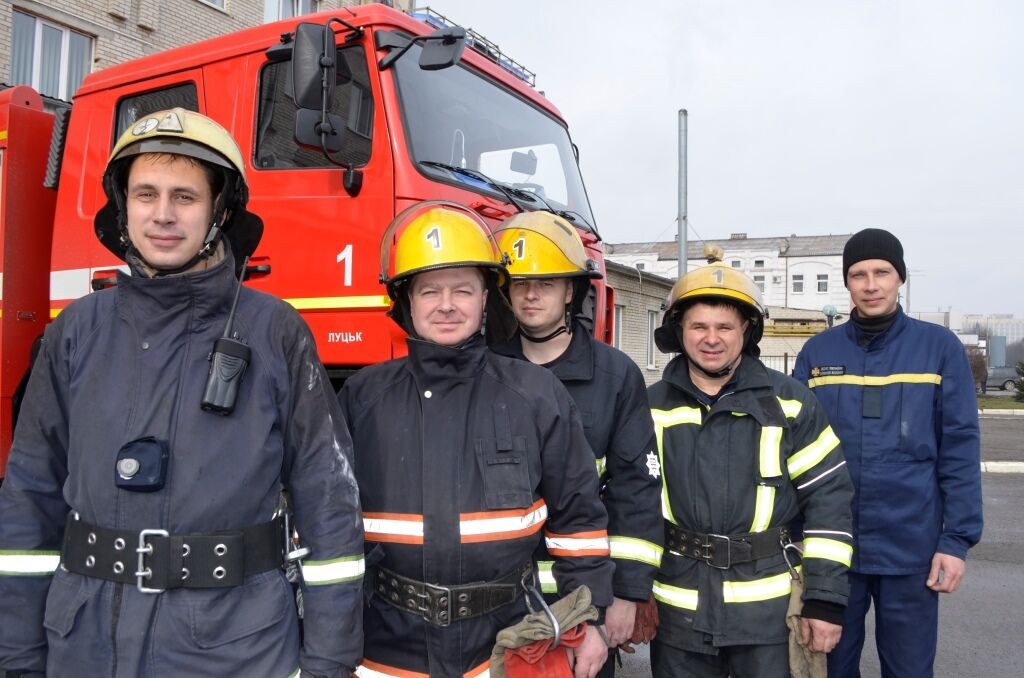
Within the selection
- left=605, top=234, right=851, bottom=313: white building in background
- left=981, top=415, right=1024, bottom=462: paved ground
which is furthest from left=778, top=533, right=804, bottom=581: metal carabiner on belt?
left=605, top=234, right=851, bottom=313: white building in background

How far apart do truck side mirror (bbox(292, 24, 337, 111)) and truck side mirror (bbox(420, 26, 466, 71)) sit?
37 centimetres

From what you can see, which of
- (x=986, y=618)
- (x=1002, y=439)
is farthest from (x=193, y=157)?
(x=1002, y=439)

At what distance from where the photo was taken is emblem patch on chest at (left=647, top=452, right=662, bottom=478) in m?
2.38

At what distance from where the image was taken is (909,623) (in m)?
2.77

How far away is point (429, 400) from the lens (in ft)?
6.70

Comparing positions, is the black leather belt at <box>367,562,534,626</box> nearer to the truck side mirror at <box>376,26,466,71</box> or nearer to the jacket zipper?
the jacket zipper

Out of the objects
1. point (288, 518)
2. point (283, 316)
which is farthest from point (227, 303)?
point (288, 518)

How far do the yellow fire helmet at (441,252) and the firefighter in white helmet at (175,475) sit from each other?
41cm

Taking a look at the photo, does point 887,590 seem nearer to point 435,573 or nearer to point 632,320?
point 435,573

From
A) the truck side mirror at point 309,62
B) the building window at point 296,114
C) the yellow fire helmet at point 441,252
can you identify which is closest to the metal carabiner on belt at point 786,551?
the yellow fire helmet at point 441,252

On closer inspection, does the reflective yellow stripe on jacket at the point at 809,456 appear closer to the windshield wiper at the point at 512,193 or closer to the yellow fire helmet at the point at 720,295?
the yellow fire helmet at the point at 720,295

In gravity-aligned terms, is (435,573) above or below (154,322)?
below

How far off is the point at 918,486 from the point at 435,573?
180 centimetres

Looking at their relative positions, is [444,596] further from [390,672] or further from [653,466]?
[653,466]
